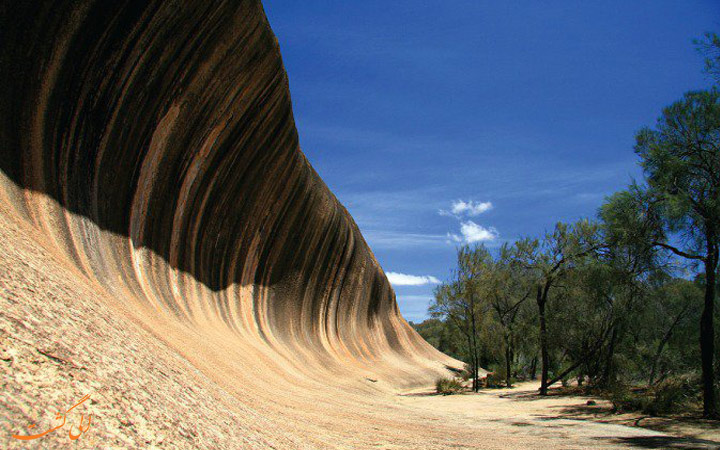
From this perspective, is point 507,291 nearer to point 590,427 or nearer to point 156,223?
point 590,427

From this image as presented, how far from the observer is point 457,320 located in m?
24.0

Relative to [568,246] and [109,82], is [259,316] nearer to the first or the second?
[109,82]

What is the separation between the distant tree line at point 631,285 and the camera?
11.7 meters

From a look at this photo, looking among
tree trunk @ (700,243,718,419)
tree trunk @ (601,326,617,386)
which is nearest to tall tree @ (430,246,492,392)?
tree trunk @ (601,326,617,386)

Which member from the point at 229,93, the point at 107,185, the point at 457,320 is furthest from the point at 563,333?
the point at 107,185

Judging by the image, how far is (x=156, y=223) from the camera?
10.4 m

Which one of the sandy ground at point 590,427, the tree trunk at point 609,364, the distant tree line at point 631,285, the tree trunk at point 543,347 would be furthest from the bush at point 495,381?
the sandy ground at point 590,427

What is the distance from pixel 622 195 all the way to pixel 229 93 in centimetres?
1136

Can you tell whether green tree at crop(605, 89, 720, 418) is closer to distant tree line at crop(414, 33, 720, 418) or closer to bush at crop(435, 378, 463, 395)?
distant tree line at crop(414, 33, 720, 418)

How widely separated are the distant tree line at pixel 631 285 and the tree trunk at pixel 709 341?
1.0 inches

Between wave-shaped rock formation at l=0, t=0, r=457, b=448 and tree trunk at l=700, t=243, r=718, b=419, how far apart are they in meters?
7.82

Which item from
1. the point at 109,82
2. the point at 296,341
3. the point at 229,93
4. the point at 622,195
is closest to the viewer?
the point at 109,82

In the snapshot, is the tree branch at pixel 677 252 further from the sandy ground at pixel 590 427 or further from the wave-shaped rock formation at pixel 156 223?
the wave-shaped rock formation at pixel 156 223

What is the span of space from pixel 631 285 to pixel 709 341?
3.72 meters
